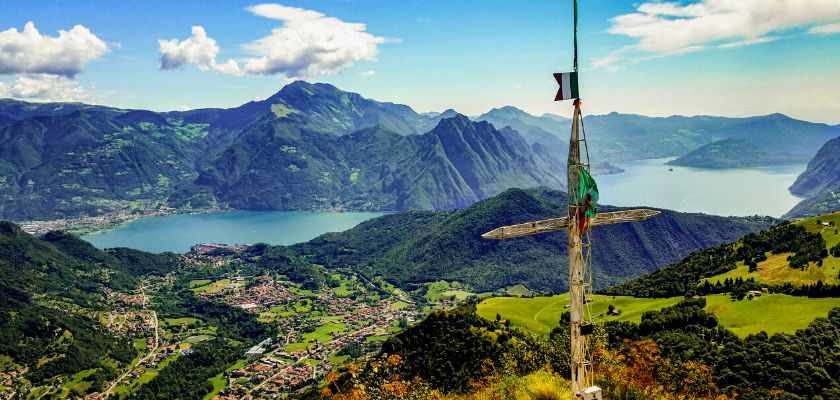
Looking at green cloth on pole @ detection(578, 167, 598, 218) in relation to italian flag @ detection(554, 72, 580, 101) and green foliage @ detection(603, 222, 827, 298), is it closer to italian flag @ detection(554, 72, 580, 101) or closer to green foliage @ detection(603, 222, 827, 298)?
italian flag @ detection(554, 72, 580, 101)

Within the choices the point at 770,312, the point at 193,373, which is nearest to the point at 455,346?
the point at 770,312

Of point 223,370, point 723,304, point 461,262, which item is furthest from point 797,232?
point 461,262

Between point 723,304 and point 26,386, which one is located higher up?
point 723,304

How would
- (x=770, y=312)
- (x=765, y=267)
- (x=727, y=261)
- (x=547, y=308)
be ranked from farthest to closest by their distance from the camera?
(x=547, y=308)
(x=727, y=261)
(x=765, y=267)
(x=770, y=312)

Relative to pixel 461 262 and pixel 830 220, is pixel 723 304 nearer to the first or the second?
pixel 830 220

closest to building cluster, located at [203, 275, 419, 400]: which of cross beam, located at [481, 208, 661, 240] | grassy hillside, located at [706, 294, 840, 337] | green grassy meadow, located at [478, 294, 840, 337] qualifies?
green grassy meadow, located at [478, 294, 840, 337]

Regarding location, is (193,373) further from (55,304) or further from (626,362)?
(626,362)
